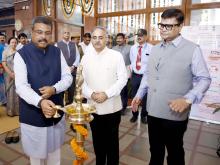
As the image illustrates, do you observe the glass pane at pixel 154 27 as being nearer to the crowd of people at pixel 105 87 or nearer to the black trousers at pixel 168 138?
the crowd of people at pixel 105 87

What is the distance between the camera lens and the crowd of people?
1390 millimetres

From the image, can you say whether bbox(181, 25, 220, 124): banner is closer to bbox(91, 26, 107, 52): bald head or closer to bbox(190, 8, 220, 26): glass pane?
bbox(190, 8, 220, 26): glass pane

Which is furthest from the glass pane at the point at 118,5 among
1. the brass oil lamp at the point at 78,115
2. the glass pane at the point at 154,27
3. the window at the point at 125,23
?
the brass oil lamp at the point at 78,115

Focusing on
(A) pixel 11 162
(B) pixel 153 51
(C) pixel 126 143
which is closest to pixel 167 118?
(B) pixel 153 51

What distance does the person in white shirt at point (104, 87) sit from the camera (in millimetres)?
1720

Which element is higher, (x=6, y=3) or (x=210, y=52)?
(x=6, y=3)

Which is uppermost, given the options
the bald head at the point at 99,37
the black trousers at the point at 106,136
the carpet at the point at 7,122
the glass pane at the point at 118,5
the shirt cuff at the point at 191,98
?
the glass pane at the point at 118,5

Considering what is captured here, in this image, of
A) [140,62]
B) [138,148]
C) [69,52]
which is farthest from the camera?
[69,52]

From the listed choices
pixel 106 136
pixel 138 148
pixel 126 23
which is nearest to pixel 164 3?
pixel 126 23

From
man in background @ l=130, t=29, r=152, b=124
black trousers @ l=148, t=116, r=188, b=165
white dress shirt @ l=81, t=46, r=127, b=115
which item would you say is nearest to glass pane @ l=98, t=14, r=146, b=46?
man in background @ l=130, t=29, r=152, b=124

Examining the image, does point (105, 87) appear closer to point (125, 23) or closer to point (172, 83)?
point (172, 83)

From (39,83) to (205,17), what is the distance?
363 cm

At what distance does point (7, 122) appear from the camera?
3.64m

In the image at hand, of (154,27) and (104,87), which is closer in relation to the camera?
(104,87)
